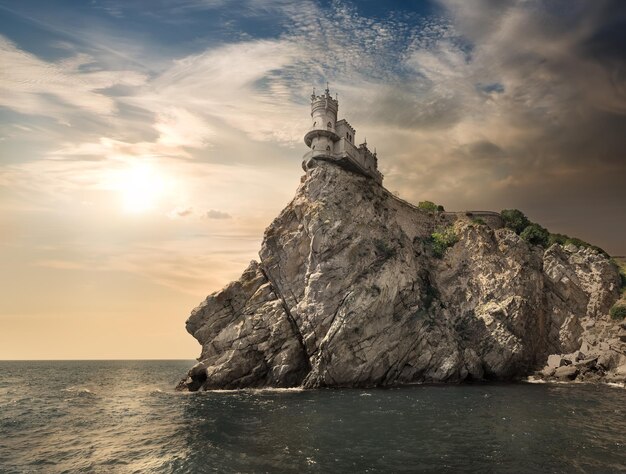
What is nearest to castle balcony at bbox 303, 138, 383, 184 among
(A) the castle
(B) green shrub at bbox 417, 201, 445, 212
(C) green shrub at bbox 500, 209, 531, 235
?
(A) the castle

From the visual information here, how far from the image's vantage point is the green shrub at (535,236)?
245ft

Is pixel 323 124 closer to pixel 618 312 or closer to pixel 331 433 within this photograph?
pixel 331 433

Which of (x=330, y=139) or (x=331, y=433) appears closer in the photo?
(x=331, y=433)

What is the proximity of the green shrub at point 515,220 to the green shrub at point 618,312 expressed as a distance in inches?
816

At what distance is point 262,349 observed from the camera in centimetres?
5425

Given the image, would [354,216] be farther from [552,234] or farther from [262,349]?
[552,234]

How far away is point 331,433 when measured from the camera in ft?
94.9

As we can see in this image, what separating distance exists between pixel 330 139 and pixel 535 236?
4399cm

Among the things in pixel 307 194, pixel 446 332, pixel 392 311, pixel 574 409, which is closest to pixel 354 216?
pixel 307 194

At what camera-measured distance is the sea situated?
23125 millimetres

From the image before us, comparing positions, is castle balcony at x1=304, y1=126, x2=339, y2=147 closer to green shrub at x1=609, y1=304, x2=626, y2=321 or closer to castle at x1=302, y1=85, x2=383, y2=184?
castle at x1=302, y1=85, x2=383, y2=184

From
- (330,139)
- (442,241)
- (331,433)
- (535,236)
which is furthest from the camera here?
(535,236)

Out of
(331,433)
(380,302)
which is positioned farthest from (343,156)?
(331,433)

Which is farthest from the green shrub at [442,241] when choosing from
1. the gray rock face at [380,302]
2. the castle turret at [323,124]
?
the castle turret at [323,124]
